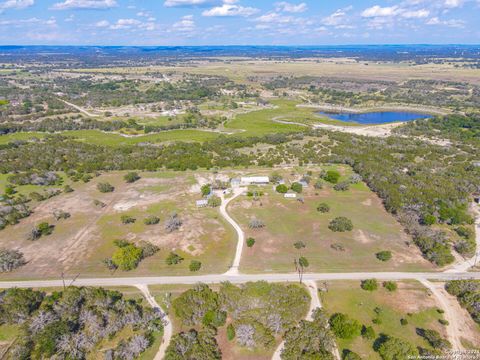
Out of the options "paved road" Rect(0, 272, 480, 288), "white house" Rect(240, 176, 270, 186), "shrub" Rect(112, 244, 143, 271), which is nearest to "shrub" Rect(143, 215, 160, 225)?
"shrub" Rect(112, 244, 143, 271)

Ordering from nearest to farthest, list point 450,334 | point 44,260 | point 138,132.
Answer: point 450,334
point 44,260
point 138,132

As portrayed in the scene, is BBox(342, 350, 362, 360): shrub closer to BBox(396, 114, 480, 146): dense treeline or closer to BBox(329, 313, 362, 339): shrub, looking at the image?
BBox(329, 313, 362, 339): shrub

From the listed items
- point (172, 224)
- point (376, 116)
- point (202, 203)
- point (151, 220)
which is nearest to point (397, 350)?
point (172, 224)

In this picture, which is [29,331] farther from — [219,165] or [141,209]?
[219,165]

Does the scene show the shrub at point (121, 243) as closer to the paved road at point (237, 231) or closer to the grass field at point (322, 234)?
the paved road at point (237, 231)

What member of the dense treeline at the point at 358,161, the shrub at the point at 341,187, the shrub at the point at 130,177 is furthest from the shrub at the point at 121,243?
the shrub at the point at 341,187

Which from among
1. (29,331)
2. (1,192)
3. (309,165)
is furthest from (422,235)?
(1,192)

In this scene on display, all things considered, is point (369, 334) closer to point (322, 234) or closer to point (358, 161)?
point (322, 234)

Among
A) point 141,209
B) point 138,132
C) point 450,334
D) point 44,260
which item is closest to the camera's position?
point 450,334
